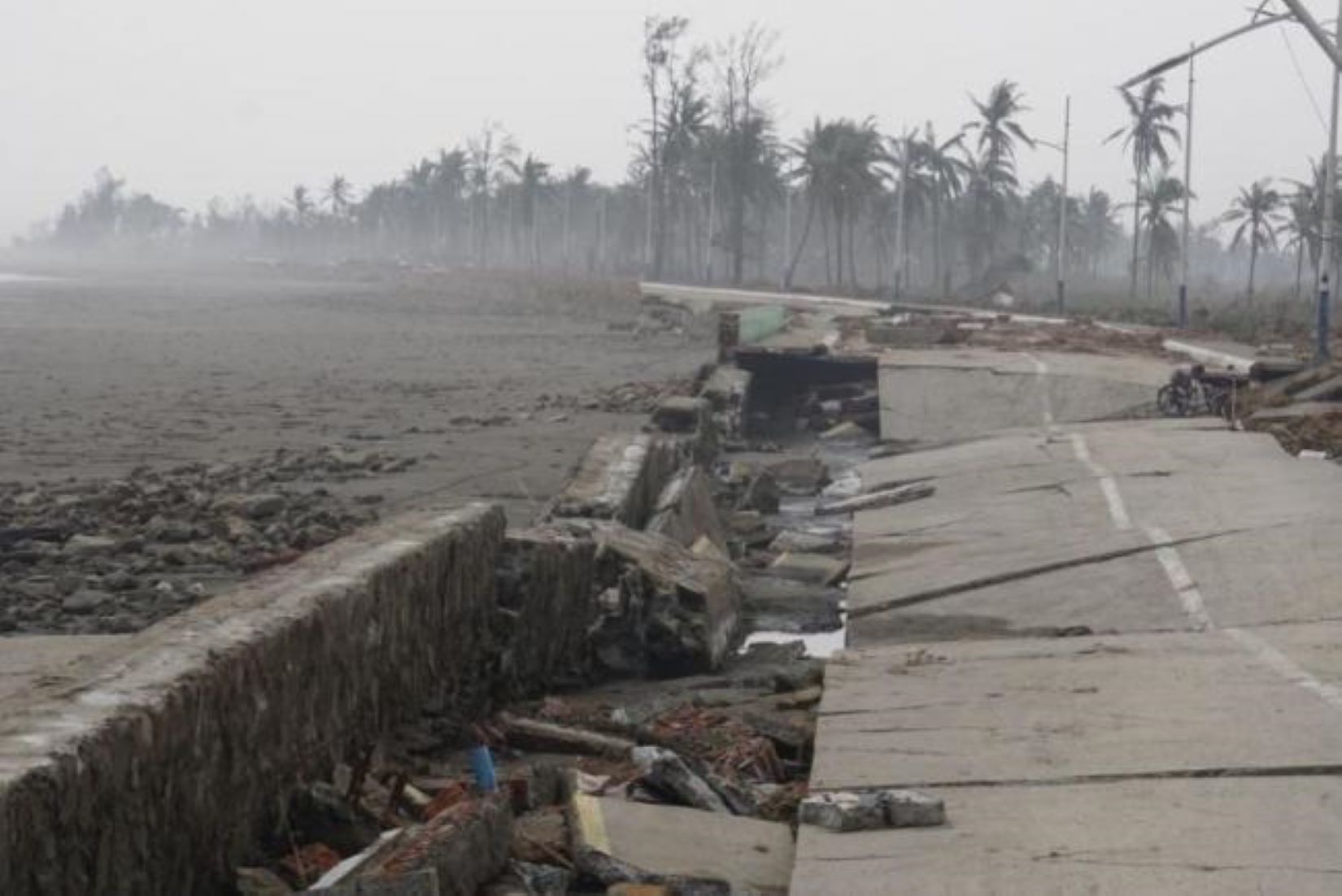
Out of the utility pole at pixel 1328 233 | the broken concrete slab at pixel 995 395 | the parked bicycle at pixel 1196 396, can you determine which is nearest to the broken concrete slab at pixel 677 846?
the broken concrete slab at pixel 995 395

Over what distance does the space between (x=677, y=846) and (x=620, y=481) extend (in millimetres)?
6876

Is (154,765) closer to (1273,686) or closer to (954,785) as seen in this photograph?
(954,785)

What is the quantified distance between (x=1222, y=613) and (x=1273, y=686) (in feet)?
6.94

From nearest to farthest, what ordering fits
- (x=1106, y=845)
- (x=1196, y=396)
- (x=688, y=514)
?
1. (x=1106, y=845)
2. (x=688, y=514)
3. (x=1196, y=396)

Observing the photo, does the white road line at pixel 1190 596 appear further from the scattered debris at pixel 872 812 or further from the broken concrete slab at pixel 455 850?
the broken concrete slab at pixel 455 850

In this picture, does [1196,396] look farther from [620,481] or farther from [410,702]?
[410,702]

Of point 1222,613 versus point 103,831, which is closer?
point 103,831

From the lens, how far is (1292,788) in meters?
5.86

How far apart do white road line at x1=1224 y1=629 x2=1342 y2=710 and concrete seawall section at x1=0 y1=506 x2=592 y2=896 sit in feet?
11.4

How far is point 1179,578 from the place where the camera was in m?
10.4

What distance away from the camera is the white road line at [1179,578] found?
952 cm

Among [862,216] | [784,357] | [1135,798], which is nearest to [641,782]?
[1135,798]

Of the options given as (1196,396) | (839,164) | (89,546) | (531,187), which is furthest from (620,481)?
(531,187)

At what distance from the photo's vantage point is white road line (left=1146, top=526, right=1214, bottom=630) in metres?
9.52
